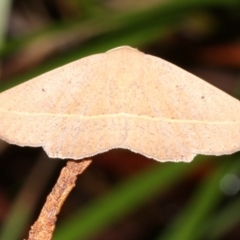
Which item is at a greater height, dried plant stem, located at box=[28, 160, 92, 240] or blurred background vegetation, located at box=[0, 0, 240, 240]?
blurred background vegetation, located at box=[0, 0, 240, 240]

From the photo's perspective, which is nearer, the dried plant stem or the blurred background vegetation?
the dried plant stem

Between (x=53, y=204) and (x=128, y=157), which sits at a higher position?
(x=128, y=157)

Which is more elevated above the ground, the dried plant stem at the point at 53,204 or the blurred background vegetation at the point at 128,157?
the blurred background vegetation at the point at 128,157

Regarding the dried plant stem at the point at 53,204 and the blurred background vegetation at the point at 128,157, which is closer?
the dried plant stem at the point at 53,204

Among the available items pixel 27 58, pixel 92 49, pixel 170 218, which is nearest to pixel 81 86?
pixel 92 49
